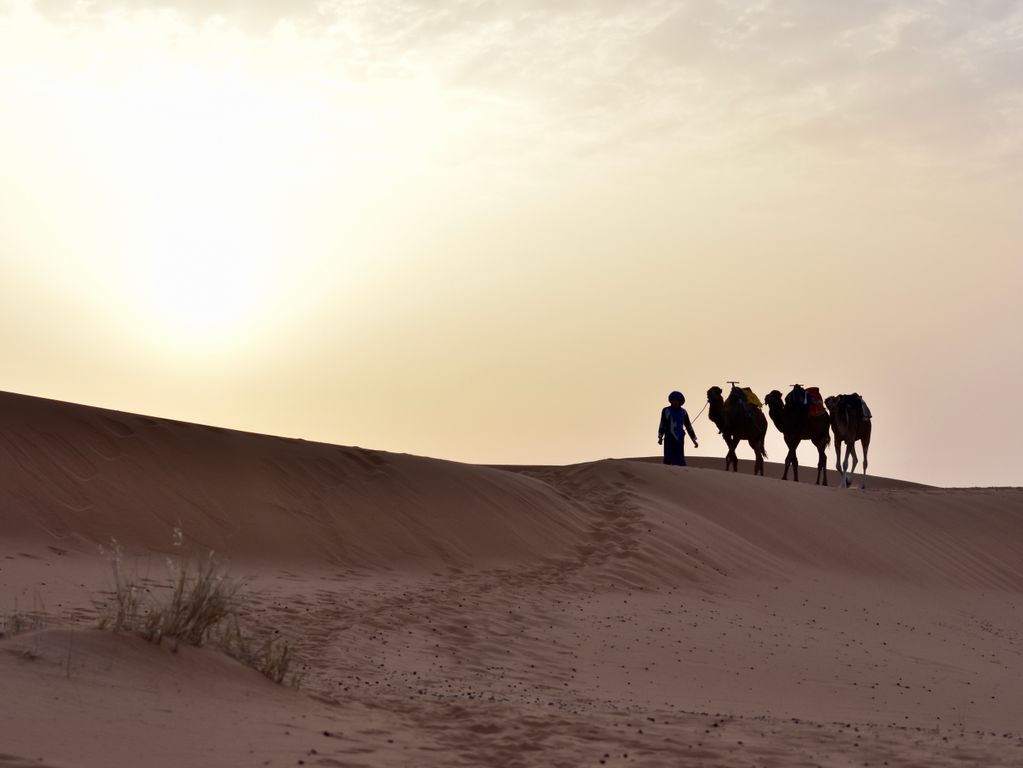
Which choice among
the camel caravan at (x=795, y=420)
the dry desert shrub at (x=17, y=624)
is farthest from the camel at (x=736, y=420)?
the dry desert shrub at (x=17, y=624)

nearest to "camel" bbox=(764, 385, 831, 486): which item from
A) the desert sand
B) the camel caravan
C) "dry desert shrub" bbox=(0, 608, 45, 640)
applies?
the camel caravan

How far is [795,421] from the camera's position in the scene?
32.2 metres

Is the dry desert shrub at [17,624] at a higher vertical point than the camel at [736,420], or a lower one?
lower

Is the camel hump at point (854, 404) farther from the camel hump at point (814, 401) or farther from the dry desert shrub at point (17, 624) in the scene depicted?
the dry desert shrub at point (17, 624)

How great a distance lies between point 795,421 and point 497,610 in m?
19.4

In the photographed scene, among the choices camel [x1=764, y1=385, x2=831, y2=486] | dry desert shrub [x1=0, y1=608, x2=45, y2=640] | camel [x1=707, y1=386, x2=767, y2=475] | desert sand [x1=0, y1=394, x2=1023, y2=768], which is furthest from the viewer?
→ camel [x1=764, y1=385, x2=831, y2=486]

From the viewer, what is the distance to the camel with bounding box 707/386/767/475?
30.3 metres

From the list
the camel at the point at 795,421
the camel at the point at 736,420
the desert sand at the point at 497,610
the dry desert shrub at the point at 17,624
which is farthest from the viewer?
the camel at the point at 795,421

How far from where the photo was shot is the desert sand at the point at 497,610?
7746 millimetres

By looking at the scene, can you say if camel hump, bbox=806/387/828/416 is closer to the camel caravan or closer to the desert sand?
the camel caravan

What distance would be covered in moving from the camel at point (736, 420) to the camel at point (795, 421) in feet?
5.51

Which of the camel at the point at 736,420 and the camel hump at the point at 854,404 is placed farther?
the camel hump at the point at 854,404

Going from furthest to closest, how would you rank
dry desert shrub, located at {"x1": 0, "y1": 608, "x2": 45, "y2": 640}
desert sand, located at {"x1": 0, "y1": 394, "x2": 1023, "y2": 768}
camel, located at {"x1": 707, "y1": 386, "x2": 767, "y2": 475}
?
camel, located at {"x1": 707, "y1": 386, "x2": 767, "y2": 475}
dry desert shrub, located at {"x1": 0, "y1": 608, "x2": 45, "y2": 640}
desert sand, located at {"x1": 0, "y1": 394, "x2": 1023, "y2": 768}

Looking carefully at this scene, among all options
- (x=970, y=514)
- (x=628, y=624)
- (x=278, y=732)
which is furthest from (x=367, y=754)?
(x=970, y=514)
